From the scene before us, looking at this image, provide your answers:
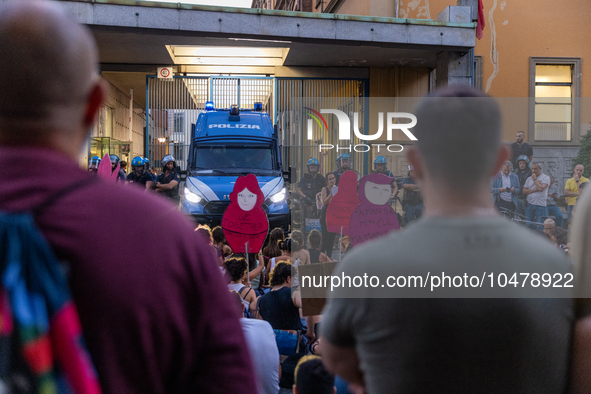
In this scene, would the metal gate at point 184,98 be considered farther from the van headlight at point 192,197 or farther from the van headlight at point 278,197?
the van headlight at point 278,197

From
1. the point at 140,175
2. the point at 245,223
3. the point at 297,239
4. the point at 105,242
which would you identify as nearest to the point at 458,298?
the point at 105,242

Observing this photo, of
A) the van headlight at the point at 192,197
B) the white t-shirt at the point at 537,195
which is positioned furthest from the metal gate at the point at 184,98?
the white t-shirt at the point at 537,195

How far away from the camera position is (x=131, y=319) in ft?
3.07

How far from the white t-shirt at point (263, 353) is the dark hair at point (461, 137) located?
7.49 ft

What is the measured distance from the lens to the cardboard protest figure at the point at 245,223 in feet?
19.5

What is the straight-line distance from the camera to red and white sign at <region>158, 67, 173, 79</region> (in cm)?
1692

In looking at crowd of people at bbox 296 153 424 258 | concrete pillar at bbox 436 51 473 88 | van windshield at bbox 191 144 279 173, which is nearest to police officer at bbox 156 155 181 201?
van windshield at bbox 191 144 279 173

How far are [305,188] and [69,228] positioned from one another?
6.66 m

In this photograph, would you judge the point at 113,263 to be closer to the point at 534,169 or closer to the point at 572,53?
the point at 534,169

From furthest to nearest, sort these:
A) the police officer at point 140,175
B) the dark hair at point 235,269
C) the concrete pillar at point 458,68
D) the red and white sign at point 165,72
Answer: the red and white sign at point 165,72 < the concrete pillar at point 458,68 < the police officer at point 140,175 < the dark hair at point 235,269

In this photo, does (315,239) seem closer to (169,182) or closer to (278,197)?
(278,197)

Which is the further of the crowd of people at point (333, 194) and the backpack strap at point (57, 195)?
the crowd of people at point (333, 194)

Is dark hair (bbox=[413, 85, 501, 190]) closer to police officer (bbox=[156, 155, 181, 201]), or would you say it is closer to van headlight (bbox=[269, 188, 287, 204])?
van headlight (bbox=[269, 188, 287, 204])

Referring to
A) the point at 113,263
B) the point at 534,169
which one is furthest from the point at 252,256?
the point at 113,263
